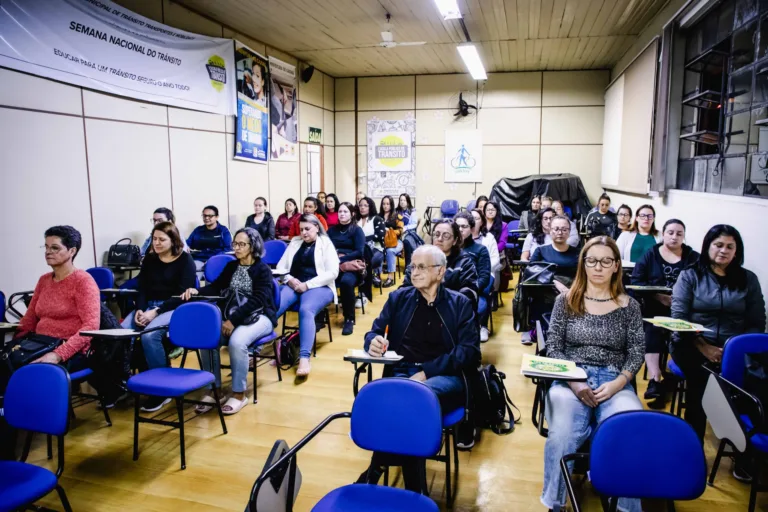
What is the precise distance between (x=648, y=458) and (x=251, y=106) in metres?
7.47

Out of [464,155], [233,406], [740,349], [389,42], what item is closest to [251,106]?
[389,42]

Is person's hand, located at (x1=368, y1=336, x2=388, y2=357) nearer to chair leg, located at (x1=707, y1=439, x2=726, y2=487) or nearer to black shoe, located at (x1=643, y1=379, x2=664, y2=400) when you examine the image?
chair leg, located at (x1=707, y1=439, x2=726, y2=487)

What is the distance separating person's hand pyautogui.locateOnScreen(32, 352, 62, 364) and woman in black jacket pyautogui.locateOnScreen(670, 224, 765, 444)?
12.6 feet

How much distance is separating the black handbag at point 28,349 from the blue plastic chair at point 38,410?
81cm

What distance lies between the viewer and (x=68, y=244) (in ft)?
11.0

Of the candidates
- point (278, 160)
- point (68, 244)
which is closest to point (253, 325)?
point (68, 244)

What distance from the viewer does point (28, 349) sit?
10.2 ft

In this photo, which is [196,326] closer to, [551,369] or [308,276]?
[308,276]

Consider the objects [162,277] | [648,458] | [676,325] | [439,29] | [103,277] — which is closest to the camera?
[648,458]

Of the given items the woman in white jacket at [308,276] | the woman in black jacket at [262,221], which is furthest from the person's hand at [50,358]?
the woman in black jacket at [262,221]

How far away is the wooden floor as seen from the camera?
2654mm

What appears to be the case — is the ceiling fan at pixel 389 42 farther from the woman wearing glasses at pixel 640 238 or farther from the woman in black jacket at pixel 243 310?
the woman in black jacket at pixel 243 310

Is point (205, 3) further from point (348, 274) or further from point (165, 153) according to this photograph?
point (348, 274)

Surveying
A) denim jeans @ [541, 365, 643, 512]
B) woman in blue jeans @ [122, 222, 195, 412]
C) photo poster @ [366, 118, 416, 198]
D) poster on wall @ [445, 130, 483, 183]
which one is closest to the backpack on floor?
denim jeans @ [541, 365, 643, 512]
